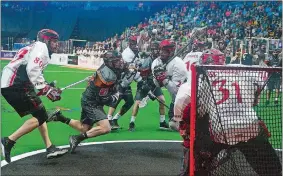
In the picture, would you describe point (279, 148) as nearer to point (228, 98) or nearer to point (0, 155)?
point (228, 98)

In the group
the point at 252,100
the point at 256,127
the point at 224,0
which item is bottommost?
the point at 256,127

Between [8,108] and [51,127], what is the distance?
0.34 meters

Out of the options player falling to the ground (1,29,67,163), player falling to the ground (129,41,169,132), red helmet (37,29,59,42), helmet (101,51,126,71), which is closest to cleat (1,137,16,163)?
player falling to the ground (1,29,67,163)

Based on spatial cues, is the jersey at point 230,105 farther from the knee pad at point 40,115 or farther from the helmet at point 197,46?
the knee pad at point 40,115

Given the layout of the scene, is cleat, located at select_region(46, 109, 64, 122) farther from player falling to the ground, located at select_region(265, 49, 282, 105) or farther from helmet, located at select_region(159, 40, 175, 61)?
player falling to the ground, located at select_region(265, 49, 282, 105)

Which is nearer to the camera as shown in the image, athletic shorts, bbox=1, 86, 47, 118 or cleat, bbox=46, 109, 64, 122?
athletic shorts, bbox=1, 86, 47, 118

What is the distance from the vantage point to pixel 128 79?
3.09 meters

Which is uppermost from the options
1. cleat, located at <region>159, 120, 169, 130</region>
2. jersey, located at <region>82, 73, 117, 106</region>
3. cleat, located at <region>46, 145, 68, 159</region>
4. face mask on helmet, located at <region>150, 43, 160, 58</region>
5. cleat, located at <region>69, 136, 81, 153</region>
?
face mask on helmet, located at <region>150, 43, 160, 58</region>

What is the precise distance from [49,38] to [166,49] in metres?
0.86

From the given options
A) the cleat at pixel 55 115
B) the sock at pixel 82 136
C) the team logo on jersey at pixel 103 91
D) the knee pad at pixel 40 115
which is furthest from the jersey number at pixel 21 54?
the sock at pixel 82 136

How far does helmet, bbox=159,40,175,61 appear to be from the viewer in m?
3.06

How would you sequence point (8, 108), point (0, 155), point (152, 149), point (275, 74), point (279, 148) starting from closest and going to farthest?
1. point (275, 74)
2. point (279, 148)
3. point (0, 155)
4. point (8, 108)
5. point (152, 149)

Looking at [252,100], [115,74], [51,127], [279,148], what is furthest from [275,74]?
[51,127]

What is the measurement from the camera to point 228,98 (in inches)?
77.4
